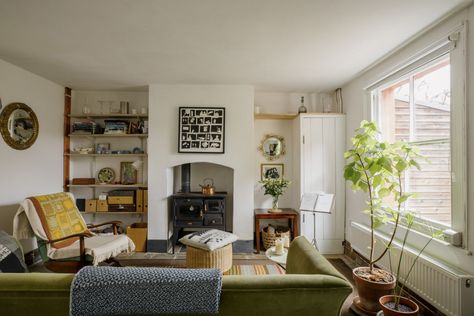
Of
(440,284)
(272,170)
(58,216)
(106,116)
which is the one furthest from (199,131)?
(440,284)

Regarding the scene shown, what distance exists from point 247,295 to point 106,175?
12.5 ft

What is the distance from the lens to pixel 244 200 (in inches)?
153

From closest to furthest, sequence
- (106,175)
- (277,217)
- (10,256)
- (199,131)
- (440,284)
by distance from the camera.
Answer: (10,256) < (440,284) < (277,217) < (199,131) < (106,175)

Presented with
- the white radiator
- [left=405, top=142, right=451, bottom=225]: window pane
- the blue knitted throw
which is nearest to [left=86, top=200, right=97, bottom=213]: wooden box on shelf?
the blue knitted throw

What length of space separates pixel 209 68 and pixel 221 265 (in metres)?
2.37

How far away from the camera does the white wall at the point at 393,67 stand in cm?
188

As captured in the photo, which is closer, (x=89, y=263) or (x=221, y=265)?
(x=89, y=263)

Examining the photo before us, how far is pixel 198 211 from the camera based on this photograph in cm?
381

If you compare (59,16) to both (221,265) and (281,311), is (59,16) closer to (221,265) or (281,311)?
(281,311)

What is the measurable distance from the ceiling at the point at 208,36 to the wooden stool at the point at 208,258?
85.9 inches

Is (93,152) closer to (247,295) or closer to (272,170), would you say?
(272,170)

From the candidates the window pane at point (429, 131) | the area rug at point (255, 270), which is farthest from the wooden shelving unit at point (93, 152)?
the window pane at point (429, 131)

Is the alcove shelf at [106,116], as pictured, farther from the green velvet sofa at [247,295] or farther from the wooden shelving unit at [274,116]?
the green velvet sofa at [247,295]

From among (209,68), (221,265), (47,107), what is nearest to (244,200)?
(221,265)
